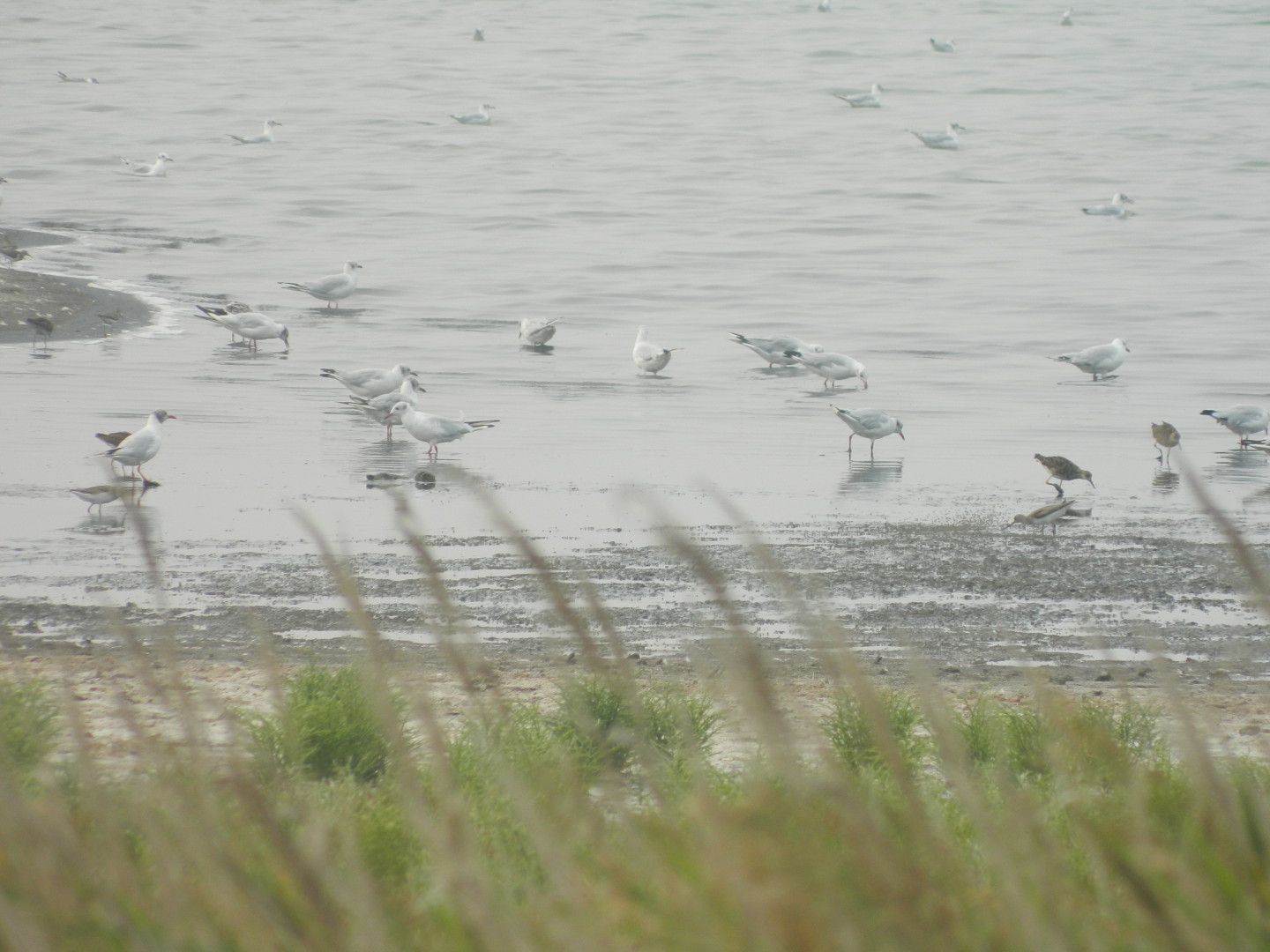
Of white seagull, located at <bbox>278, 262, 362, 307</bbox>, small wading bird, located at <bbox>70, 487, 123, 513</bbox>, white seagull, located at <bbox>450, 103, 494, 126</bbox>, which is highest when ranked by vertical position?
white seagull, located at <bbox>450, 103, 494, 126</bbox>

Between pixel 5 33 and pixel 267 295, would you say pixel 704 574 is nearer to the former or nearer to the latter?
pixel 267 295

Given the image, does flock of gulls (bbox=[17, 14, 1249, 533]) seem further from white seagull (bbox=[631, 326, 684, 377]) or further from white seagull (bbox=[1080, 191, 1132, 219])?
white seagull (bbox=[1080, 191, 1132, 219])

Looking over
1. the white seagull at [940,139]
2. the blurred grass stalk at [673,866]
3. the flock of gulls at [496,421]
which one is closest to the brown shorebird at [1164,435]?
the flock of gulls at [496,421]

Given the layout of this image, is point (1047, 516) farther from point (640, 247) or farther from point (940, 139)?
point (940, 139)

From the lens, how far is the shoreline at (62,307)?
787 inches

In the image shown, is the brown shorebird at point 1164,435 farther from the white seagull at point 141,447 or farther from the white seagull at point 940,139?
the white seagull at point 940,139

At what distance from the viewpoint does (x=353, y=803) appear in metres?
4.37

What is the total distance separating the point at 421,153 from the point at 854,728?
126 feet

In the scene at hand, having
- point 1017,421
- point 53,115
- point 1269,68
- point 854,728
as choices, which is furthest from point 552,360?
point 1269,68

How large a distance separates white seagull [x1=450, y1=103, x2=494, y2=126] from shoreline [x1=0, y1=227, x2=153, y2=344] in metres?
21.6

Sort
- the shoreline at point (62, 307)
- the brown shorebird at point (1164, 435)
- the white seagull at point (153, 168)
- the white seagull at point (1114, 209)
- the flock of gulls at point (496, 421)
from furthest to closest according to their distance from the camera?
the white seagull at point (153, 168)
the white seagull at point (1114, 209)
the shoreline at point (62, 307)
the brown shorebird at point (1164, 435)
the flock of gulls at point (496, 421)

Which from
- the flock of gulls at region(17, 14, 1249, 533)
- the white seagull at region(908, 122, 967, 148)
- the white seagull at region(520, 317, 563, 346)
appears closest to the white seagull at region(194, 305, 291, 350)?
the flock of gulls at region(17, 14, 1249, 533)

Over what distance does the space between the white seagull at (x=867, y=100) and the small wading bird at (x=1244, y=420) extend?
35673mm

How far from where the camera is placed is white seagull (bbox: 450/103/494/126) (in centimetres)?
4444
